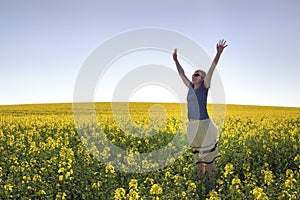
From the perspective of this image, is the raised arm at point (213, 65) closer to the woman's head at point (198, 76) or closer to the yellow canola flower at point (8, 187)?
the woman's head at point (198, 76)

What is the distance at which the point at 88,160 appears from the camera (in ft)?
29.3

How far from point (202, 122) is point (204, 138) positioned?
0.30m

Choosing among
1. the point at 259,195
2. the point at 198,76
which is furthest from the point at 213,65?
the point at 259,195

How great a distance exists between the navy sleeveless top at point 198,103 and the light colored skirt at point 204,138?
0.11m

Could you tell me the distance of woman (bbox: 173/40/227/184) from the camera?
24.0ft

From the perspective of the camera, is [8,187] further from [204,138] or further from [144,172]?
[204,138]

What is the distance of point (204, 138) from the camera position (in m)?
7.47

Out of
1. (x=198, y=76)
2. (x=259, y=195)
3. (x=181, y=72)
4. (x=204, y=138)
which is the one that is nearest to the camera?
(x=259, y=195)

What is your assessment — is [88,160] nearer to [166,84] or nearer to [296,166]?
[166,84]

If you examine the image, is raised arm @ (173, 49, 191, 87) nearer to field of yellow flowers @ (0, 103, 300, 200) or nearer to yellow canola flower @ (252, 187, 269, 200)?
field of yellow flowers @ (0, 103, 300, 200)

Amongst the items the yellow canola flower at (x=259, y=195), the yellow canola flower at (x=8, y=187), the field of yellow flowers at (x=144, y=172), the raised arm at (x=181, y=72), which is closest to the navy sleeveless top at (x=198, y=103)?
the raised arm at (x=181, y=72)

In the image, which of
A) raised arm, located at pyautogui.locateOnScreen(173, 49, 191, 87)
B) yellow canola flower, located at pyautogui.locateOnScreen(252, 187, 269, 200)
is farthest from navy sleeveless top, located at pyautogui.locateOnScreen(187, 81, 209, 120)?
yellow canola flower, located at pyautogui.locateOnScreen(252, 187, 269, 200)

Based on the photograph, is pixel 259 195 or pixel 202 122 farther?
pixel 202 122

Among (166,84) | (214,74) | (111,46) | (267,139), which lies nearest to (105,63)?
(111,46)
